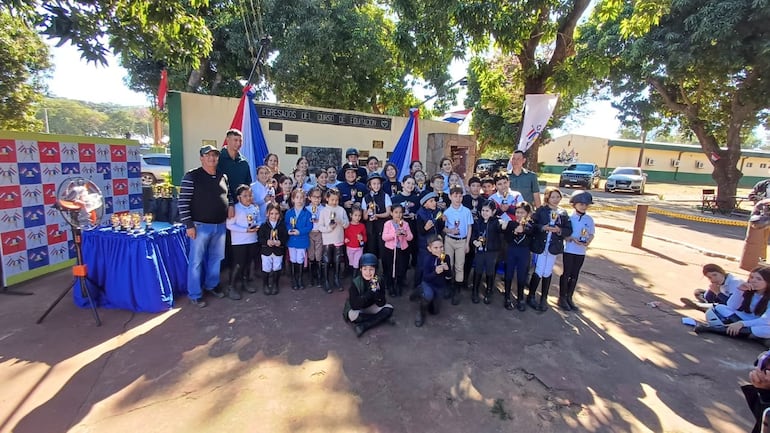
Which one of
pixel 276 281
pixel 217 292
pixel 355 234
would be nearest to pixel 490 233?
pixel 355 234

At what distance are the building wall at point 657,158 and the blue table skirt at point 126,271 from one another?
34.0 meters

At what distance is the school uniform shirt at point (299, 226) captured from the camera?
4715 millimetres

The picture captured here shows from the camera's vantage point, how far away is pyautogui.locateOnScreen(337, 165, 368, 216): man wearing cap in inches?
204

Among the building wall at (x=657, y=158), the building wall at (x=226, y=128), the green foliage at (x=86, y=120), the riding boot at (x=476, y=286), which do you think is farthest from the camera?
the green foliage at (x=86, y=120)

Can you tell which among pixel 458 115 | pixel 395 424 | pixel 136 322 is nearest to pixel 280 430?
pixel 395 424

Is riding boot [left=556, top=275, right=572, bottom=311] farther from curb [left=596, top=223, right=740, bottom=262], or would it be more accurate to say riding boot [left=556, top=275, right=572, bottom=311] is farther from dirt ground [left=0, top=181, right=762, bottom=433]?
curb [left=596, top=223, right=740, bottom=262]

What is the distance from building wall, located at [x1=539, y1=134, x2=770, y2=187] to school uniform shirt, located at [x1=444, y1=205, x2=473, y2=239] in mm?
31445

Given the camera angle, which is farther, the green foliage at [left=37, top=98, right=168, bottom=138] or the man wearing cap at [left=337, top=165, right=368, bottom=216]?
the green foliage at [left=37, top=98, right=168, bottom=138]

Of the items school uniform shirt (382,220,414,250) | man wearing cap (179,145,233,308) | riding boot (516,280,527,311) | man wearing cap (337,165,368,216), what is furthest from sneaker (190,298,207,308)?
riding boot (516,280,527,311)

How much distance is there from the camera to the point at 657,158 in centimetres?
3198

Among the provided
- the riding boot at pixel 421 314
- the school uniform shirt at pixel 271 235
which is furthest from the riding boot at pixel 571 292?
the school uniform shirt at pixel 271 235

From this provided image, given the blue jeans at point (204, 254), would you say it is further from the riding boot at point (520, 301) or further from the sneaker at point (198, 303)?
the riding boot at point (520, 301)

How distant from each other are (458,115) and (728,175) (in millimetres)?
12180

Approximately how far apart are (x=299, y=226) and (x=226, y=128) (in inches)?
146
